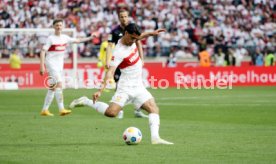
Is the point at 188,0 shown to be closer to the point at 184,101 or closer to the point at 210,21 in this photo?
the point at 210,21

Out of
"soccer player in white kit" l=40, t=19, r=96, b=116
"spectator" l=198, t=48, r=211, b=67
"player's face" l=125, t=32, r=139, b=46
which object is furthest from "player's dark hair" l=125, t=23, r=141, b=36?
"spectator" l=198, t=48, r=211, b=67

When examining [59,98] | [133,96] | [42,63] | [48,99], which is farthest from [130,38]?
[48,99]

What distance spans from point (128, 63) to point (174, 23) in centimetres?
3104

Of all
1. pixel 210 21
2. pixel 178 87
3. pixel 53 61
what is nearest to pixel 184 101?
pixel 53 61

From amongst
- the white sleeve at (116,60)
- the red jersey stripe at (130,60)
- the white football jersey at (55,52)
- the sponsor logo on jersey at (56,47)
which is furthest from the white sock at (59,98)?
the white sleeve at (116,60)

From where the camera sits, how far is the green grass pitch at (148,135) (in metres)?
11.2

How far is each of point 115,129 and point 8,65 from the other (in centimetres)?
2211

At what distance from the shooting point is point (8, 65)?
37281mm

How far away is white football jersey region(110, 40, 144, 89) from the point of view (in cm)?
1328

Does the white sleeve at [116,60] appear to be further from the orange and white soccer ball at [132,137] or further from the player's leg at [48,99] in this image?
the player's leg at [48,99]

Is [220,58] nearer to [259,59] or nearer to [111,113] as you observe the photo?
[259,59]

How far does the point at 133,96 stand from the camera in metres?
13.4

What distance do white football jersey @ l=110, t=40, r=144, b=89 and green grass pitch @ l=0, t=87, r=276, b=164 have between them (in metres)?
1.04

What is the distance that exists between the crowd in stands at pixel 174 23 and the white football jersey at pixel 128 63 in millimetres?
25547
